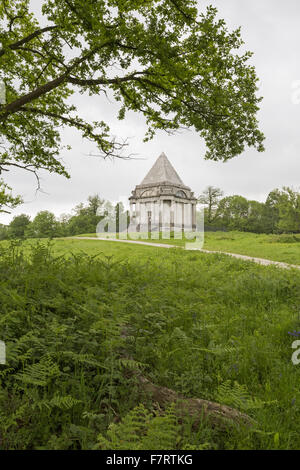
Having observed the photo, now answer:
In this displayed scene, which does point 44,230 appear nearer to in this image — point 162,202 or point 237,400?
point 237,400

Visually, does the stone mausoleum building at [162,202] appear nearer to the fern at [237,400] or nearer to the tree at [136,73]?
the tree at [136,73]

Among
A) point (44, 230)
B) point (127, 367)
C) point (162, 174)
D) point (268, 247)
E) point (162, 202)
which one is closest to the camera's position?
point (127, 367)

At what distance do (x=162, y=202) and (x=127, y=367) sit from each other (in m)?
51.5

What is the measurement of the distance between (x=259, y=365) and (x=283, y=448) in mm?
1346

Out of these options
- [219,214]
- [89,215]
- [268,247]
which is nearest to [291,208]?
[219,214]

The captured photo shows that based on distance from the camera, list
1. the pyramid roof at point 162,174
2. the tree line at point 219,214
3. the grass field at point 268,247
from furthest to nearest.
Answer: the tree line at point 219,214 → the pyramid roof at point 162,174 → the grass field at point 268,247

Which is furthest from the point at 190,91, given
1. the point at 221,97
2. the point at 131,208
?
the point at 131,208

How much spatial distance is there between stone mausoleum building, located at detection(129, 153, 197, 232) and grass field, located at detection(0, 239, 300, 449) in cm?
4845

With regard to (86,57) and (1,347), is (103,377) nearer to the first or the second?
(1,347)

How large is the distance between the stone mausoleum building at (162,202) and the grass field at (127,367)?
48.5 metres

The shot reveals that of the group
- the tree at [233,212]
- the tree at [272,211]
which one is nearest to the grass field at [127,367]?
the tree at [233,212]

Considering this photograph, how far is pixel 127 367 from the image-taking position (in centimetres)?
301

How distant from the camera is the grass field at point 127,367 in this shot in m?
2.14

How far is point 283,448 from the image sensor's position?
2.15 metres
